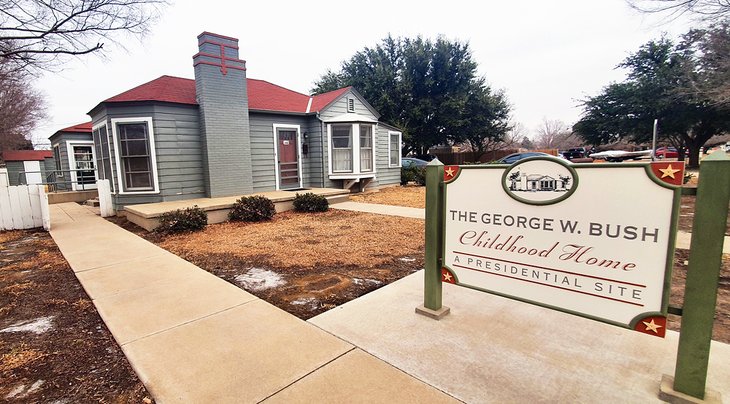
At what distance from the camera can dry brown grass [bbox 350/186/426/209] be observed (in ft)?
35.2

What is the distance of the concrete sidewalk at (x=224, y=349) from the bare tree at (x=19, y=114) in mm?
22268

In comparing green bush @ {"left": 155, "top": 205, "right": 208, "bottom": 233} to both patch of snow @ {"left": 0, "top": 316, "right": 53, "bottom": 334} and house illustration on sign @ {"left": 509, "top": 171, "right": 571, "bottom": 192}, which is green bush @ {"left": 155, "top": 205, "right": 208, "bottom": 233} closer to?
patch of snow @ {"left": 0, "top": 316, "right": 53, "bottom": 334}

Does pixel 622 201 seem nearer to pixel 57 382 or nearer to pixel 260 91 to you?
pixel 57 382

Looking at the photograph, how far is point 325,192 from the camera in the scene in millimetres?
10812

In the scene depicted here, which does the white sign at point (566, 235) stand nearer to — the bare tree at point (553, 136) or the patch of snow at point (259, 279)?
the patch of snow at point (259, 279)

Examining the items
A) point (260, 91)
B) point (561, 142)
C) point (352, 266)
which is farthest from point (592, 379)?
point (561, 142)

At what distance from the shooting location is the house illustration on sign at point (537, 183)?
2250mm

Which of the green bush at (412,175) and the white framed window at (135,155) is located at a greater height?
the white framed window at (135,155)

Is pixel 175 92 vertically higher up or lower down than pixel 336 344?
higher up

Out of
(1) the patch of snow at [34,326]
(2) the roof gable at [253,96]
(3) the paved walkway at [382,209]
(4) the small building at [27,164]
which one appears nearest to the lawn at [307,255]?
(3) the paved walkway at [382,209]

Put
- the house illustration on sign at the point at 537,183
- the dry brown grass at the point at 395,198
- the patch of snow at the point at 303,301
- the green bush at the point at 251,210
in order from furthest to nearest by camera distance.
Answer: the dry brown grass at the point at 395,198, the green bush at the point at 251,210, the patch of snow at the point at 303,301, the house illustration on sign at the point at 537,183

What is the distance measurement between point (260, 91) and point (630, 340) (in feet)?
40.5

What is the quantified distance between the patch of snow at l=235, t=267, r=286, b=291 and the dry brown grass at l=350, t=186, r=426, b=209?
246 inches

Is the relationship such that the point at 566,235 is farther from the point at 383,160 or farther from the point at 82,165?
the point at 82,165
